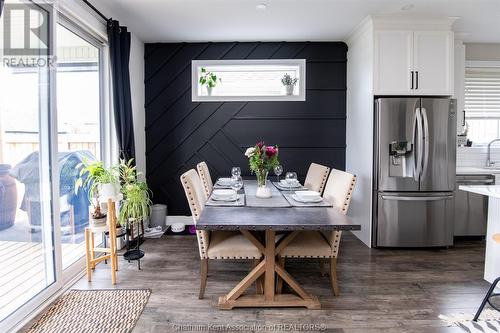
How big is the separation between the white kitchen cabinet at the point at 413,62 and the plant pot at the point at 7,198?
3540 millimetres

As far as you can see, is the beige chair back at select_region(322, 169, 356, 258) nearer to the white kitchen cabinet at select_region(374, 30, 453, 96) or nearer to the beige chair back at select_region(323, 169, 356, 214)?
the beige chair back at select_region(323, 169, 356, 214)

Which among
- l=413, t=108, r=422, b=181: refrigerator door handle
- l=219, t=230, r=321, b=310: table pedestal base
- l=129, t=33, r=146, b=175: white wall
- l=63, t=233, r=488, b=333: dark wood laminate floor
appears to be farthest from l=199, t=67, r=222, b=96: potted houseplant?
l=219, t=230, r=321, b=310: table pedestal base

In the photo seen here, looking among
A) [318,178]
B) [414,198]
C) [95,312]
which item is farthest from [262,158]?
[414,198]

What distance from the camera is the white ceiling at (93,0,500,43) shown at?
3.13 meters

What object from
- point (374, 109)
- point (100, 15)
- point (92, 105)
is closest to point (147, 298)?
point (92, 105)

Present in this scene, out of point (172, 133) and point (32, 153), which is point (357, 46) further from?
point (32, 153)

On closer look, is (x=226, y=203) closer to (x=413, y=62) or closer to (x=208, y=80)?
(x=208, y=80)

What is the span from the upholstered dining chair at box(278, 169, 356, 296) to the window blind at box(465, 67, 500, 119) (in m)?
3.06

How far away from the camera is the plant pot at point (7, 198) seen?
2077 millimetres

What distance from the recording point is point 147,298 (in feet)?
7.92

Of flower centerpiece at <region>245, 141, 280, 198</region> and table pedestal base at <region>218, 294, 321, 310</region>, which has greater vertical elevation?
flower centerpiece at <region>245, 141, 280, 198</region>

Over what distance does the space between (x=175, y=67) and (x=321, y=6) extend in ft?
7.12

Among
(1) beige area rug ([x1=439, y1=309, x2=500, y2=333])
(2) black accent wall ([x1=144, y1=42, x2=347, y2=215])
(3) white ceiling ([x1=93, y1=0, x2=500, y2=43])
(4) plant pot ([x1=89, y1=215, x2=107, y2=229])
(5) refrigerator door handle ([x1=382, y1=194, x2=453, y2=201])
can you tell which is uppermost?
(3) white ceiling ([x1=93, y1=0, x2=500, y2=43])

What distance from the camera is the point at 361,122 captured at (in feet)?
12.6
